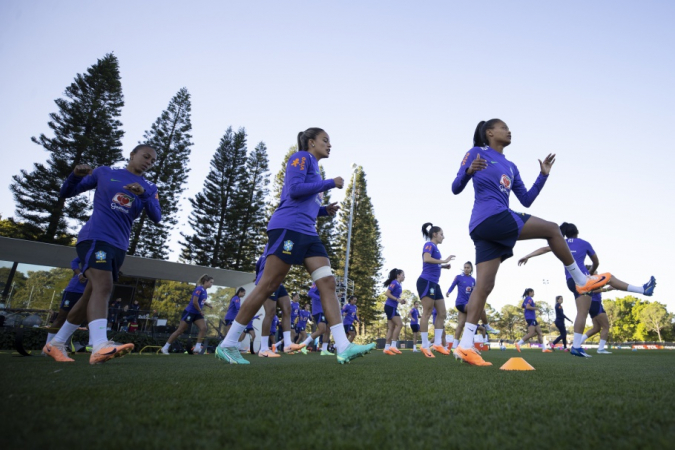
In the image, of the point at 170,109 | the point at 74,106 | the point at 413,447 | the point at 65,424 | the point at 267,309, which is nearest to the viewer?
the point at 413,447

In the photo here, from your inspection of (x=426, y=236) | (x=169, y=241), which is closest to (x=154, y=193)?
(x=426, y=236)

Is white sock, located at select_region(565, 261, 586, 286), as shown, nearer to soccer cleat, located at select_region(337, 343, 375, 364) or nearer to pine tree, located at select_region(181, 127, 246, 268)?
soccer cleat, located at select_region(337, 343, 375, 364)

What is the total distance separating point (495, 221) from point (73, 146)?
28.6 meters

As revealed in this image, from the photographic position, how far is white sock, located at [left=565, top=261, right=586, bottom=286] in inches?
163

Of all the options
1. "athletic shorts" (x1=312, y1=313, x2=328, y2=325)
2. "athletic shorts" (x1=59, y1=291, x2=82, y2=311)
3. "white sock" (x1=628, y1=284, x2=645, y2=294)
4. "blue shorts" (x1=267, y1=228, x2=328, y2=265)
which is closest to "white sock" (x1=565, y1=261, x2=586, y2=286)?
"white sock" (x1=628, y1=284, x2=645, y2=294)

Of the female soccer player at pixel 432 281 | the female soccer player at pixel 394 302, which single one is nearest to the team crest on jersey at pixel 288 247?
the female soccer player at pixel 432 281

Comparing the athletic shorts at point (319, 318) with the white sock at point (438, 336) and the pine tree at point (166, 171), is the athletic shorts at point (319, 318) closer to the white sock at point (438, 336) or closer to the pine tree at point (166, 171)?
the white sock at point (438, 336)

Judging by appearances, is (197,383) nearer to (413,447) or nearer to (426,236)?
(413,447)

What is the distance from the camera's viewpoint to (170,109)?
30953 millimetres

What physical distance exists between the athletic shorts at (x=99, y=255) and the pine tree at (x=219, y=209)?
27833 millimetres

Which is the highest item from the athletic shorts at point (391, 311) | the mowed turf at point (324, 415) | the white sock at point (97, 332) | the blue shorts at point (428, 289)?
the blue shorts at point (428, 289)

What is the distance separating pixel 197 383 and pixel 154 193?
2366 millimetres

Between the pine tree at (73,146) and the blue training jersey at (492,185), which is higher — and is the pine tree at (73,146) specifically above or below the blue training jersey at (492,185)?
above

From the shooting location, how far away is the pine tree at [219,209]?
30.8 m
